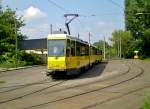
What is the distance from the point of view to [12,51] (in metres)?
60.5

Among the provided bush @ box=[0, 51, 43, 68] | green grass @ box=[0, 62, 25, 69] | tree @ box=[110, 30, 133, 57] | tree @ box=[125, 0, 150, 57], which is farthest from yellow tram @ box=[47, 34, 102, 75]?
tree @ box=[110, 30, 133, 57]

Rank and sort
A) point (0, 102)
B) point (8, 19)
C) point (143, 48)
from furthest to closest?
point (143, 48)
point (8, 19)
point (0, 102)

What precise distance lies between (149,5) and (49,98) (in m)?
61.5

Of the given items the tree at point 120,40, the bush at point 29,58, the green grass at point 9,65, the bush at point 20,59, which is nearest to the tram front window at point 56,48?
the green grass at point 9,65

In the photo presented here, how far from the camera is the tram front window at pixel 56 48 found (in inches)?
1185

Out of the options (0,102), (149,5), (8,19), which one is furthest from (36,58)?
(0,102)

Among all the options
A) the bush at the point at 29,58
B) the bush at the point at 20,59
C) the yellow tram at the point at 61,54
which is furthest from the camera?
the bush at the point at 29,58

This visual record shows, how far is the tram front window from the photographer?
30.1 meters

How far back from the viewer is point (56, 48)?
30375mm

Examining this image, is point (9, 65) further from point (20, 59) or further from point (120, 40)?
point (120, 40)

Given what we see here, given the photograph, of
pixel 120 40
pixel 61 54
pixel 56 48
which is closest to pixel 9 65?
pixel 56 48

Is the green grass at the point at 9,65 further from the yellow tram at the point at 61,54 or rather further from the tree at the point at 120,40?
the tree at the point at 120,40

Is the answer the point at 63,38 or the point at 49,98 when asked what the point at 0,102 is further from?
the point at 63,38

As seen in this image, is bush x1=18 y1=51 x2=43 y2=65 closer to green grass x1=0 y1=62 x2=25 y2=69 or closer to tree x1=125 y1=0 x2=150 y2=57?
green grass x1=0 y1=62 x2=25 y2=69
